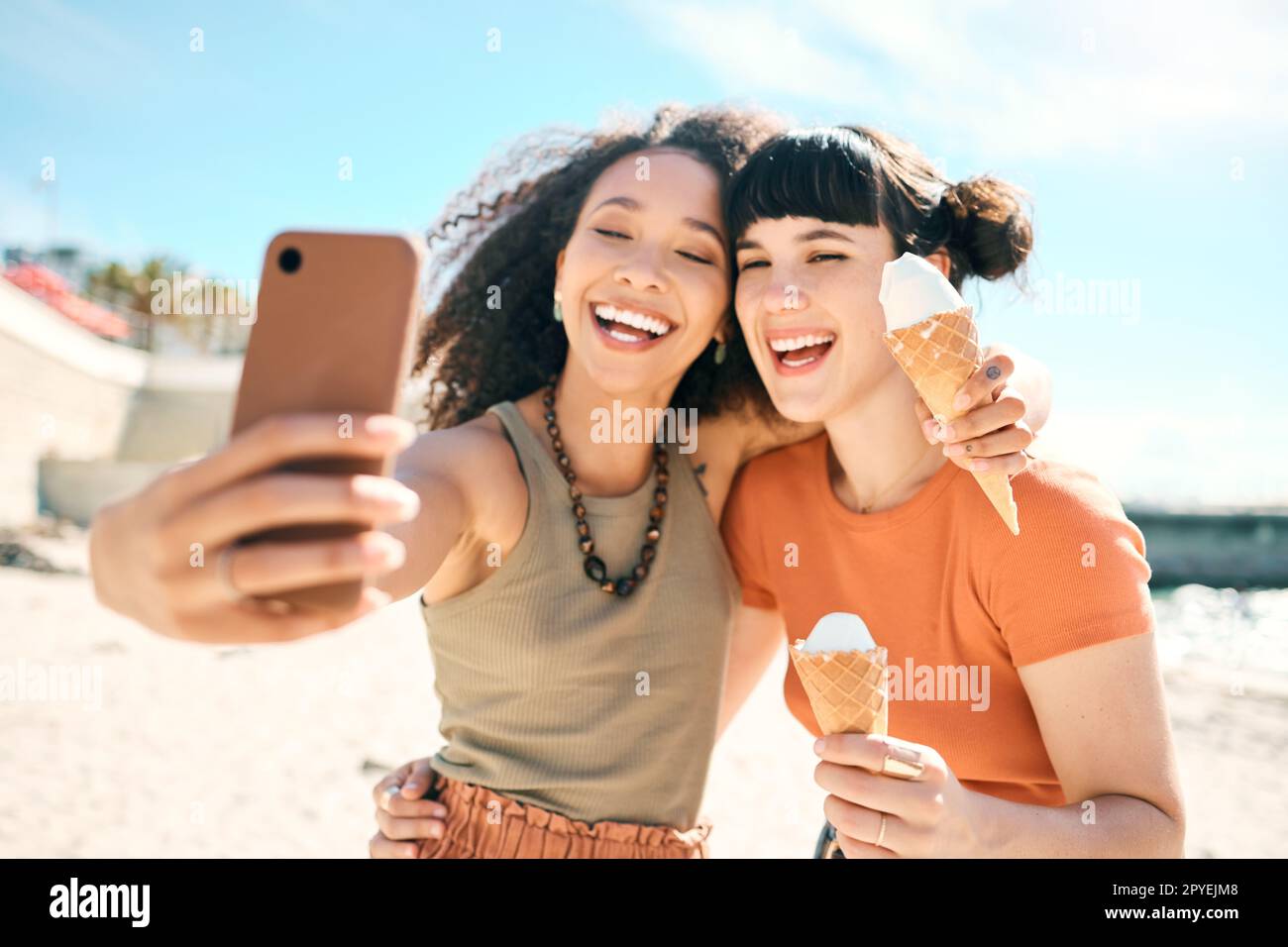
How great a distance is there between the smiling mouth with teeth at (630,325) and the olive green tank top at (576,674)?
49 cm

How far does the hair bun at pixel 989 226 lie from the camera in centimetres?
313

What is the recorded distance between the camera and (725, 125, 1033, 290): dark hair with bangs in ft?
9.65

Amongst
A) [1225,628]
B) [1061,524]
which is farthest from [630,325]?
[1225,628]

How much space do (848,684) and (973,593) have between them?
2.27 feet

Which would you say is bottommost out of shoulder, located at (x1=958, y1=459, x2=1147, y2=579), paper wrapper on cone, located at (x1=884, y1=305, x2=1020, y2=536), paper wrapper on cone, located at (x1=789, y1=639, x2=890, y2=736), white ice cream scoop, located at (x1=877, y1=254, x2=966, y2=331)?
paper wrapper on cone, located at (x1=789, y1=639, x2=890, y2=736)

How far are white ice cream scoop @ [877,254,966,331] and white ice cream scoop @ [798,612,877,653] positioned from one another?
80cm

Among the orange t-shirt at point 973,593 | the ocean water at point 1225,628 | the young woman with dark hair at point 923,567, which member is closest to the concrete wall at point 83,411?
the ocean water at point 1225,628

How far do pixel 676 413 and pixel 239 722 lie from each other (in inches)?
287

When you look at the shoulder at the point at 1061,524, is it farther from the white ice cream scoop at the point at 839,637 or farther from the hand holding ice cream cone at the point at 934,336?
the white ice cream scoop at the point at 839,637

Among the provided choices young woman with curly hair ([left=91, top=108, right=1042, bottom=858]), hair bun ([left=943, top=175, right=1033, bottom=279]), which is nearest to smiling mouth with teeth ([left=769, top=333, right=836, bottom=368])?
young woman with curly hair ([left=91, top=108, right=1042, bottom=858])

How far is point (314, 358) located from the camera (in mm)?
1421

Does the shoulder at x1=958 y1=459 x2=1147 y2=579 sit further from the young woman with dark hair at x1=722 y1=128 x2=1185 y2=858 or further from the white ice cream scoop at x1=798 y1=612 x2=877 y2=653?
the white ice cream scoop at x1=798 y1=612 x2=877 y2=653
